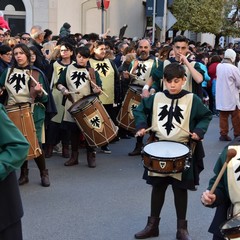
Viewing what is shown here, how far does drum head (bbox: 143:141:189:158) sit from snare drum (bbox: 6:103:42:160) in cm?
192

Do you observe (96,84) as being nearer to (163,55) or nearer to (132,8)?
(163,55)

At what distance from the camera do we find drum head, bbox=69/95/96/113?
6938 millimetres

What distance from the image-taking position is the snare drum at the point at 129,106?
26.3ft

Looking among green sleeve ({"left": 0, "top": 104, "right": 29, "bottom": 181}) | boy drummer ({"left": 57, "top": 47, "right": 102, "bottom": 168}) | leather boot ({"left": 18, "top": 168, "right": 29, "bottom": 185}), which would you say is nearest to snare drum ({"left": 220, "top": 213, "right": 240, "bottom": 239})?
green sleeve ({"left": 0, "top": 104, "right": 29, "bottom": 181})

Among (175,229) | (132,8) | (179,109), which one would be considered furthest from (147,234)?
(132,8)

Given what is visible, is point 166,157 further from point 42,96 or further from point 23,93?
point 23,93

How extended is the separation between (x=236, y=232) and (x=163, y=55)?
6.18 m

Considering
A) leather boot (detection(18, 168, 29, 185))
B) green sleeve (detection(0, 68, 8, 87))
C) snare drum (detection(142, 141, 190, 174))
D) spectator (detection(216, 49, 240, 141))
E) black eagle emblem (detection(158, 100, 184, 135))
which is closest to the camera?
snare drum (detection(142, 141, 190, 174))

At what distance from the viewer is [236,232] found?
2701mm

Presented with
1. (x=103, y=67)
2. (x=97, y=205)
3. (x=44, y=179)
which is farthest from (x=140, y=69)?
(x=97, y=205)

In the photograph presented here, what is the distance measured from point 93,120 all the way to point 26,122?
1287mm

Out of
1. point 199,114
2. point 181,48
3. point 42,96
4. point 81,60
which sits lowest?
point 42,96

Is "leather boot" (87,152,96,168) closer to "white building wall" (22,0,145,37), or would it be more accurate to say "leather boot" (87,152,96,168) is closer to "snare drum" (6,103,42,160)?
"snare drum" (6,103,42,160)

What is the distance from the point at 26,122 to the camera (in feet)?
19.6
